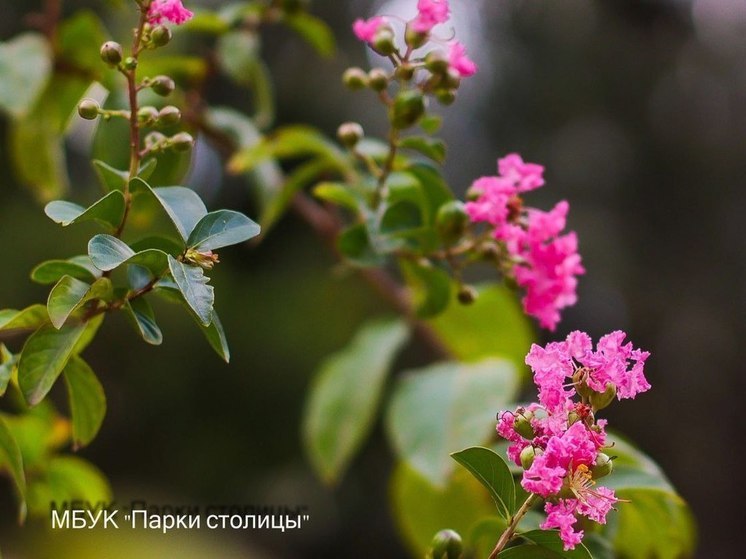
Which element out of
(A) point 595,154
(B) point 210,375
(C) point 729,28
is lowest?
(B) point 210,375

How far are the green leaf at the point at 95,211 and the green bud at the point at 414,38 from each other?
9.2 inches

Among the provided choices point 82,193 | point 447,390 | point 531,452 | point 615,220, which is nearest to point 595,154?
point 615,220

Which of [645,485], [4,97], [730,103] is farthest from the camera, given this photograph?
[730,103]

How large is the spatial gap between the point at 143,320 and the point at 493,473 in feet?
0.62

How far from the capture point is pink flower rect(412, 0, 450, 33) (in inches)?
22.7

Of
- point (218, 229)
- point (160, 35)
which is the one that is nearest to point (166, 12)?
point (160, 35)

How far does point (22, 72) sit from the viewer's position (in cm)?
83

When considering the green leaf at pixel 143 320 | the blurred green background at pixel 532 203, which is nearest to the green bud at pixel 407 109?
the green leaf at pixel 143 320

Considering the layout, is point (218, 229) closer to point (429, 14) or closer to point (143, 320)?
point (143, 320)

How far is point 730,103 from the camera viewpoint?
3.21 metres

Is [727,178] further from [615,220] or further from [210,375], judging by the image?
[210,375]

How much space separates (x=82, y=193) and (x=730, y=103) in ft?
7.38

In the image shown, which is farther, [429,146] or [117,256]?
[429,146]

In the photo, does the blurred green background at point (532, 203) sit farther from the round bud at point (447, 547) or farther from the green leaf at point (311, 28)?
the round bud at point (447, 547)
